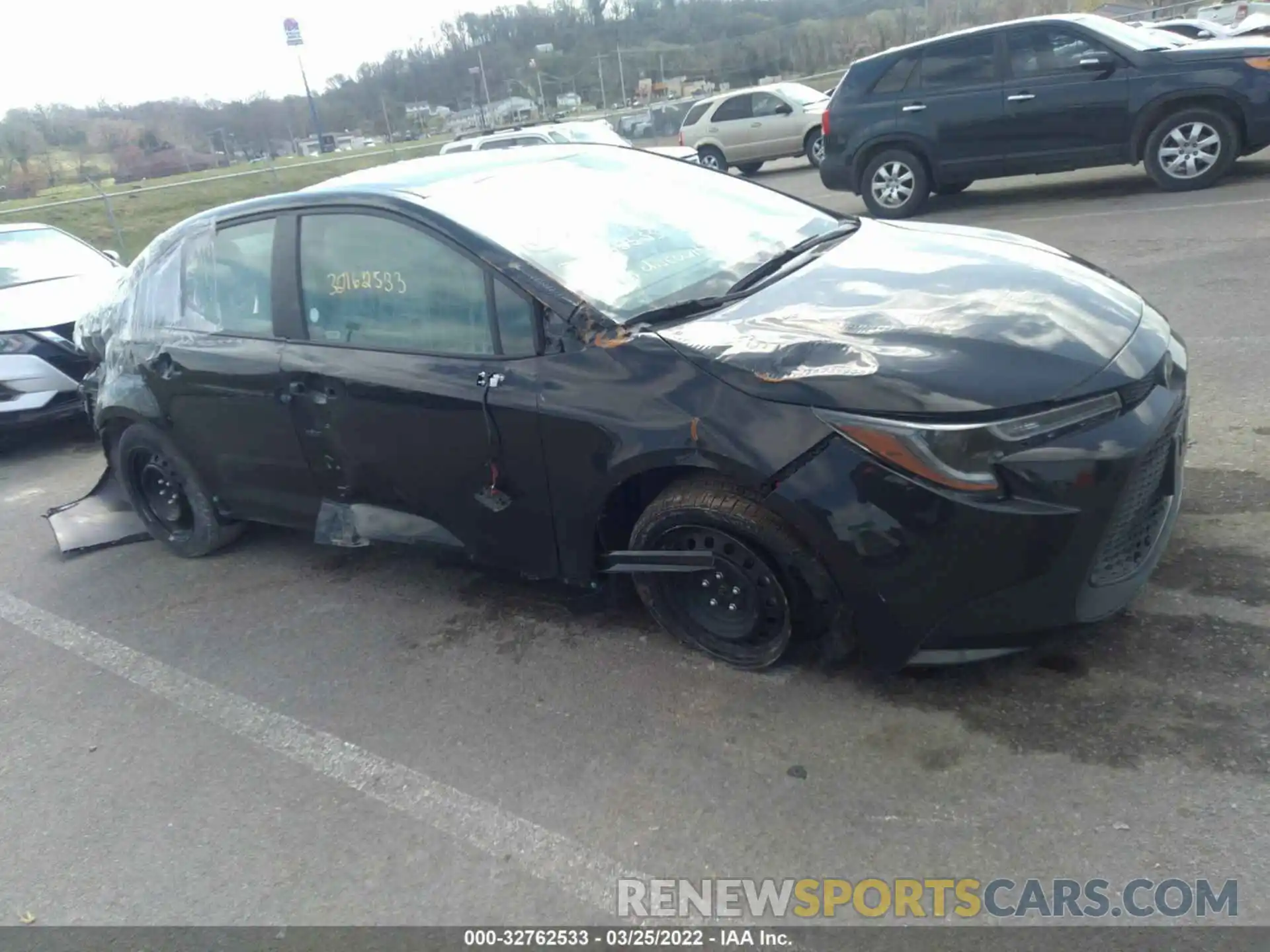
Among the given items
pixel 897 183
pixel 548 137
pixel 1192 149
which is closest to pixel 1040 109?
pixel 1192 149

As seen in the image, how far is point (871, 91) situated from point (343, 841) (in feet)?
32.2

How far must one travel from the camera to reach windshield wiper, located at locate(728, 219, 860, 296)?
3.56 meters

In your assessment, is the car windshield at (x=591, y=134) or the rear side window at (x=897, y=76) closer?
the rear side window at (x=897, y=76)

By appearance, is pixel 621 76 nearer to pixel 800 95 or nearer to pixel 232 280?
pixel 800 95

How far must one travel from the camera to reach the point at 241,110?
2673 centimetres

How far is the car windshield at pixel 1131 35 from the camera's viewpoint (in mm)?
9234

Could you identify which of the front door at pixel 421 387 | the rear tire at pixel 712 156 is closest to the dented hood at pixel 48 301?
the front door at pixel 421 387

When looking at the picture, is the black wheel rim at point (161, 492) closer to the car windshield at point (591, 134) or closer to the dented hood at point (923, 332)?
the dented hood at point (923, 332)

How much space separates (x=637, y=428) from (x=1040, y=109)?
8293mm

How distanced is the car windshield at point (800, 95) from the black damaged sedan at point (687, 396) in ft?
49.4

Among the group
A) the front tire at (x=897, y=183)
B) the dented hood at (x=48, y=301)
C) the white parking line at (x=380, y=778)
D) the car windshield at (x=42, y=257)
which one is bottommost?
the white parking line at (x=380, y=778)

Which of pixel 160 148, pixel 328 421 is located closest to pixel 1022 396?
pixel 328 421

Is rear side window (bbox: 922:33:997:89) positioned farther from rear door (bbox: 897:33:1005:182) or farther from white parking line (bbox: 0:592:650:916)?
white parking line (bbox: 0:592:650:916)

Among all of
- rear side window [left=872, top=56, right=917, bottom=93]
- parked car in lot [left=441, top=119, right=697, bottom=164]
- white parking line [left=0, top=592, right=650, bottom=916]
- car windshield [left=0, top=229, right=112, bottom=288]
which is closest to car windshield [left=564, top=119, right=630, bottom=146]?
A: parked car in lot [left=441, top=119, right=697, bottom=164]
